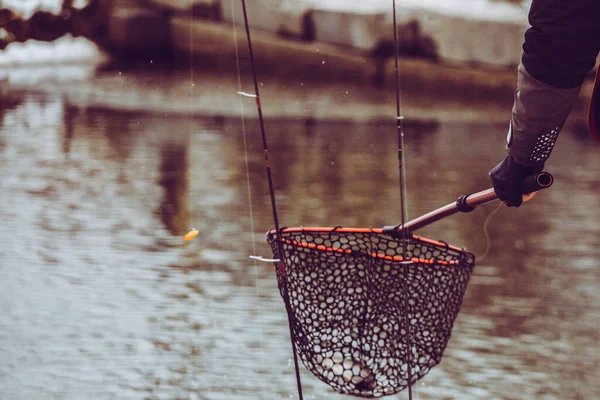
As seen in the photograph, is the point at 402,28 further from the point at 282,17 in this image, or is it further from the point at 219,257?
the point at 219,257

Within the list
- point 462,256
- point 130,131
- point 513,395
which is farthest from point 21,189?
point 462,256

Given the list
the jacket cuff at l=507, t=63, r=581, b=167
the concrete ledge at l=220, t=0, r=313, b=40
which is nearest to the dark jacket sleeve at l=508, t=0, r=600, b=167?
the jacket cuff at l=507, t=63, r=581, b=167

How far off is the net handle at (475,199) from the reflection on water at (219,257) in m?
1.22

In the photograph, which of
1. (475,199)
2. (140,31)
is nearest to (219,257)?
(475,199)

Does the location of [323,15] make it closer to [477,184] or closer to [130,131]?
[130,131]

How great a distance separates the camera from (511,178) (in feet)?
5.82

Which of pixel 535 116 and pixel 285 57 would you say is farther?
pixel 285 57

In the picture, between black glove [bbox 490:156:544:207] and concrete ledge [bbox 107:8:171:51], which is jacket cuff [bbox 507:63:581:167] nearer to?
black glove [bbox 490:156:544:207]

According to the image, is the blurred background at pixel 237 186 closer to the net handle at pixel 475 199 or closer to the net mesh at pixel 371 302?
the net mesh at pixel 371 302

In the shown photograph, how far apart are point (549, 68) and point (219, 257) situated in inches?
121

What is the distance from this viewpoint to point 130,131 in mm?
7621

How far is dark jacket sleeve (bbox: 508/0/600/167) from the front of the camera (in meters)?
1.54

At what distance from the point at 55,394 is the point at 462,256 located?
147cm

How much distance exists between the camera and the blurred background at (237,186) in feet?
11.5
